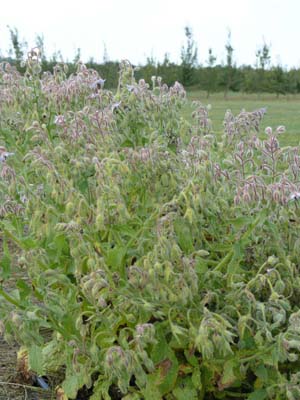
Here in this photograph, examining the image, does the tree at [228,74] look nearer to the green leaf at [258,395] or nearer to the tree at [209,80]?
the tree at [209,80]

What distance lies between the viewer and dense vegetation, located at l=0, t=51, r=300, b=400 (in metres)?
1.97

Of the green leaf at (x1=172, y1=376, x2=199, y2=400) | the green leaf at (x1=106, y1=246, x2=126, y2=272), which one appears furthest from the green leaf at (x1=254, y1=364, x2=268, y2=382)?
the green leaf at (x1=106, y1=246, x2=126, y2=272)

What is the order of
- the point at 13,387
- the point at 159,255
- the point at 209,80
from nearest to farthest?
the point at 159,255 → the point at 13,387 → the point at 209,80

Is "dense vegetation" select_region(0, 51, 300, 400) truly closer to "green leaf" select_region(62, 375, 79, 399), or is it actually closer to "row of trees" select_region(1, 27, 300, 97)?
"green leaf" select_region(62, 375, 79, 399)

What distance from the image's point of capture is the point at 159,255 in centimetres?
194

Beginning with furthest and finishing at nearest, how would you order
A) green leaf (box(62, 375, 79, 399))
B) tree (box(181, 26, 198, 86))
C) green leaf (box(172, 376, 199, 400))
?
1. tree (box(181, 26, 198, 86))
2. green leaf (box(62, 375, 79, 399))
3. green leaf (box(172, 376, 199, 400))

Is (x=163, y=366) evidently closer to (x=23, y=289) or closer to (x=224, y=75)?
(x=23, y=289)

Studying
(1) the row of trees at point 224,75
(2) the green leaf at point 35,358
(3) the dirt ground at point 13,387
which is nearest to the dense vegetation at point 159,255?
(2) the green leaf at point 35,358

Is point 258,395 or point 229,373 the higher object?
point 229,373

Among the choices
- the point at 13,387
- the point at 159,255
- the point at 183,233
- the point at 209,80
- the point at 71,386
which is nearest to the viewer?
the point at 159,255

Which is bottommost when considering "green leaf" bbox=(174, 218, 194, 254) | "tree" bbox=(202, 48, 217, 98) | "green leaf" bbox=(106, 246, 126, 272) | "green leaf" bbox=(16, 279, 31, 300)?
"tree" bbox=(202, 48, 217, 98)

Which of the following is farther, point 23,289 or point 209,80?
point 209,80

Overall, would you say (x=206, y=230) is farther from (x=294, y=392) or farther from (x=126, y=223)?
(x=294, y=392)

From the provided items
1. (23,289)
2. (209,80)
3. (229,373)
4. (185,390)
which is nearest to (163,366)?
(185,390)
